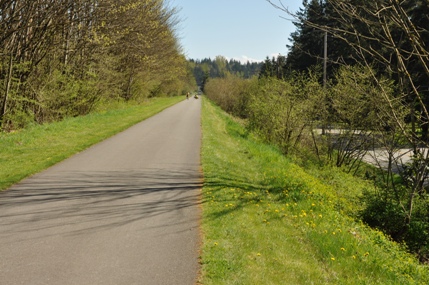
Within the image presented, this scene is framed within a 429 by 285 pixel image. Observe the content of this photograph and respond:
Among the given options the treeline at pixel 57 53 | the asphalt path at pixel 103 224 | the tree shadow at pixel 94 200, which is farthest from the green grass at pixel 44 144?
the treeline at pixel 57 53

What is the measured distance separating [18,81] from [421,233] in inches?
643

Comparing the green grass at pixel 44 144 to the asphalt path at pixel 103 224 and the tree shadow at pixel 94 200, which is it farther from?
the tree shadow at pixel 94 200

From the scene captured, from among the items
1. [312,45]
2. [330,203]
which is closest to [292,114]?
[330,203]

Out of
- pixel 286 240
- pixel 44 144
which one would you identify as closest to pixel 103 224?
pixel 286 240

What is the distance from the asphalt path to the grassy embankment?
1.24 ft

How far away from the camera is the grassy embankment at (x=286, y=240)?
447 centimetres

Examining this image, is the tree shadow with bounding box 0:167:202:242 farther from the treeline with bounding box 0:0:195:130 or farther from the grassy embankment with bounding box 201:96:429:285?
the treeline with bounding box 0:0:195:130

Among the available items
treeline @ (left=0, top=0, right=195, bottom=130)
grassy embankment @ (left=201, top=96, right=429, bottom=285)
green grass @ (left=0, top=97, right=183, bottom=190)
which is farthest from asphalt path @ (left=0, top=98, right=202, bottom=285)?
treeline @ (left=0, top=0, right=195, bottom=130)

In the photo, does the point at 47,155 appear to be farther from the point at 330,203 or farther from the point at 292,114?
the point at 292,114

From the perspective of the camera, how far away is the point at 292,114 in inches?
635

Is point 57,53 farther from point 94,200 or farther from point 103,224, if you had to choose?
point 103,224

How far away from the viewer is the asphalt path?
418 cm

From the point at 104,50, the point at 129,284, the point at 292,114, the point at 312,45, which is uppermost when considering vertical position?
the point at 312,45

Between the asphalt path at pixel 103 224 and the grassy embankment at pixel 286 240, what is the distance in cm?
38
